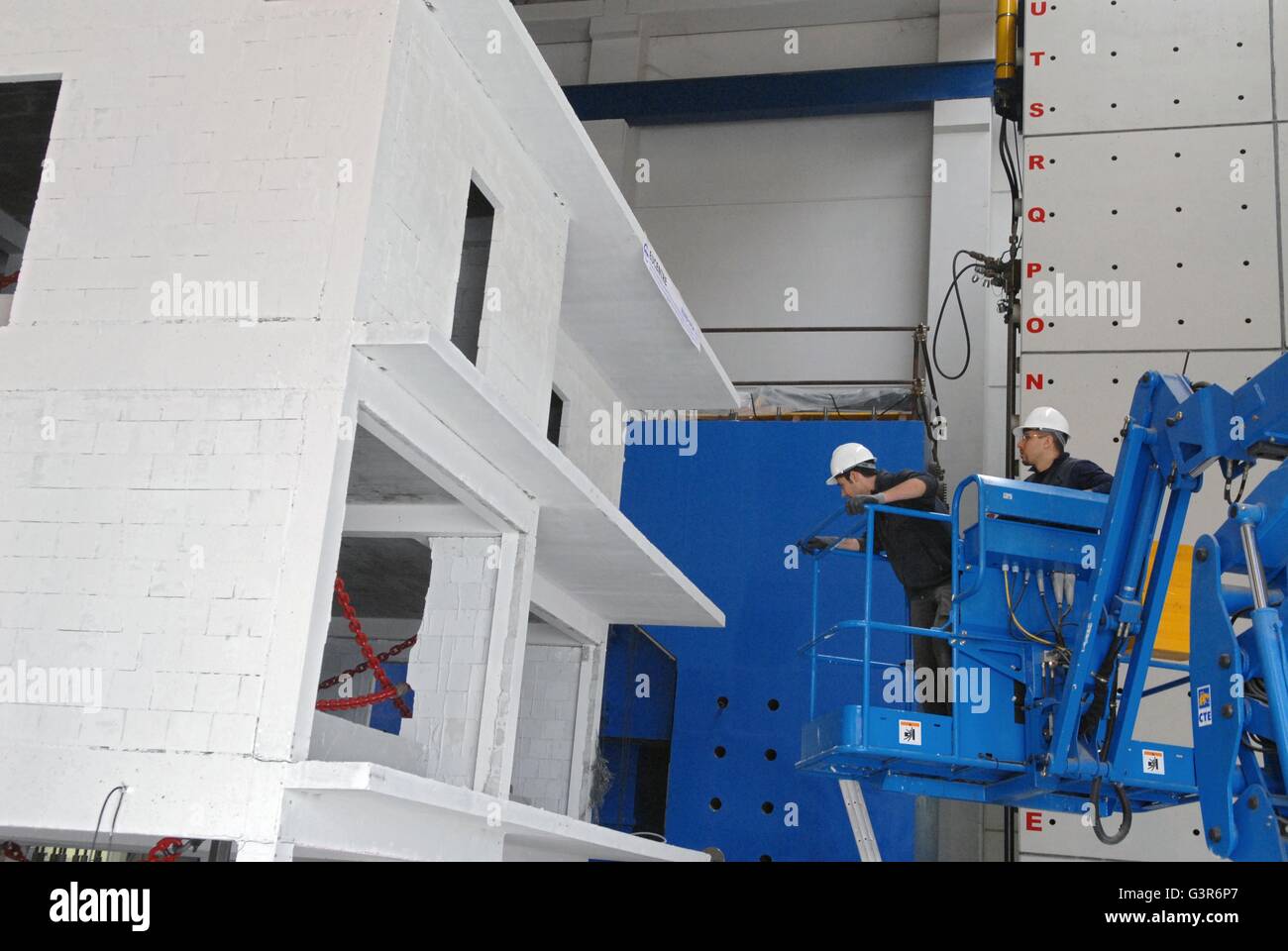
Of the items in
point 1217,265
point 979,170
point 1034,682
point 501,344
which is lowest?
point 1034,682

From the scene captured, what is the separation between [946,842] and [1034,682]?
28.4 ft

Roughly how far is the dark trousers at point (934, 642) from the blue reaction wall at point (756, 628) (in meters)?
4.96

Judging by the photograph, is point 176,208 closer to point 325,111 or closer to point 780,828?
point 325,111

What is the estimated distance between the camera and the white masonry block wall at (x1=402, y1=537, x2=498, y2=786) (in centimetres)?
862

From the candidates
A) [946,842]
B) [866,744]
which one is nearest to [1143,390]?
[866,744]

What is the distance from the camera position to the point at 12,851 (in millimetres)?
8242

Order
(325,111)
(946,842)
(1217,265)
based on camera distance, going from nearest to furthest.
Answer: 1. (325,111)
2. (1217,265)
3. (946,842)

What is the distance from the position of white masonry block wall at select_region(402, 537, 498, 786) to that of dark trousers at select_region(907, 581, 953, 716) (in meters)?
2.91

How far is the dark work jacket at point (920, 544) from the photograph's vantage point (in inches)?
353

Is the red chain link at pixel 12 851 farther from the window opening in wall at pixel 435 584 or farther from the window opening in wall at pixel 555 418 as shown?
the window opening in wall at pixel 555 418

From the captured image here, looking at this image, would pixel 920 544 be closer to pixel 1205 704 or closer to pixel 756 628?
pixel 1205 704

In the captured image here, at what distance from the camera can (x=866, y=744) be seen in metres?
7.96

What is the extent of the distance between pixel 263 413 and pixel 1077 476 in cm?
541

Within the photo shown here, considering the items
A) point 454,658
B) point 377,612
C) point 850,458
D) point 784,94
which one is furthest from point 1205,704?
point 784,94
